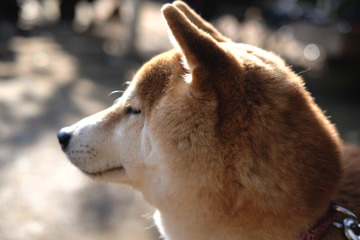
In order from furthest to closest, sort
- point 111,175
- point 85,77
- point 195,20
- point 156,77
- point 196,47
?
point 85,77 < point 195,20 < point 111,175 < point 156,77 < point 196,47

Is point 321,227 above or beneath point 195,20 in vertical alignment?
beneath

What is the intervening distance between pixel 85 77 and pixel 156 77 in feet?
15.3

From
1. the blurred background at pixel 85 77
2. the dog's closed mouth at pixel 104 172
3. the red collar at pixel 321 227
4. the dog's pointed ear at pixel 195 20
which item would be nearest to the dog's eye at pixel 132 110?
the dog's closed mouth at pixel 104 172

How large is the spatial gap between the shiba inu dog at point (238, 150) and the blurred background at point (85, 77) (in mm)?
1189

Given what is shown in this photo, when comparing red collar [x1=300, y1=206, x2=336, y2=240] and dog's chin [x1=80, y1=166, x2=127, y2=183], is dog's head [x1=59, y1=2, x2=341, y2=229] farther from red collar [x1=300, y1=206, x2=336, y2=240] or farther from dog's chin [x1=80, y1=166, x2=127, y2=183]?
dog's chin [x1=80, y1=166, x2=127, y2=183]

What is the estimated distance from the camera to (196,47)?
143 cm

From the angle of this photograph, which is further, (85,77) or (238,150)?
(85,77)

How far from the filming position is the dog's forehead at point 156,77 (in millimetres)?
1727

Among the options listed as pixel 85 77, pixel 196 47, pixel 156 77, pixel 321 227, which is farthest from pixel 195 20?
pixel 85 77

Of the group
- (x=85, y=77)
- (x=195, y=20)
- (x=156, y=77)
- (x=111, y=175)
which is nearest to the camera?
(x=156, y=77)

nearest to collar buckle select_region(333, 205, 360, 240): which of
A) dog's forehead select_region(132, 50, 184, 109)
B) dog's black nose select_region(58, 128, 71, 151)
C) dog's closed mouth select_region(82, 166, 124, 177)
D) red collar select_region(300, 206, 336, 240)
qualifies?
red collar select_region(300, 206, 336, 240)

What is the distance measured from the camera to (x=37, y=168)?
358cm

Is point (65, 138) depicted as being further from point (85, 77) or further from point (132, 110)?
point (85, 77)

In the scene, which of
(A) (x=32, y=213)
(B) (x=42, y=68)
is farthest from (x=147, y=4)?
(A) (x=32, y=213)
